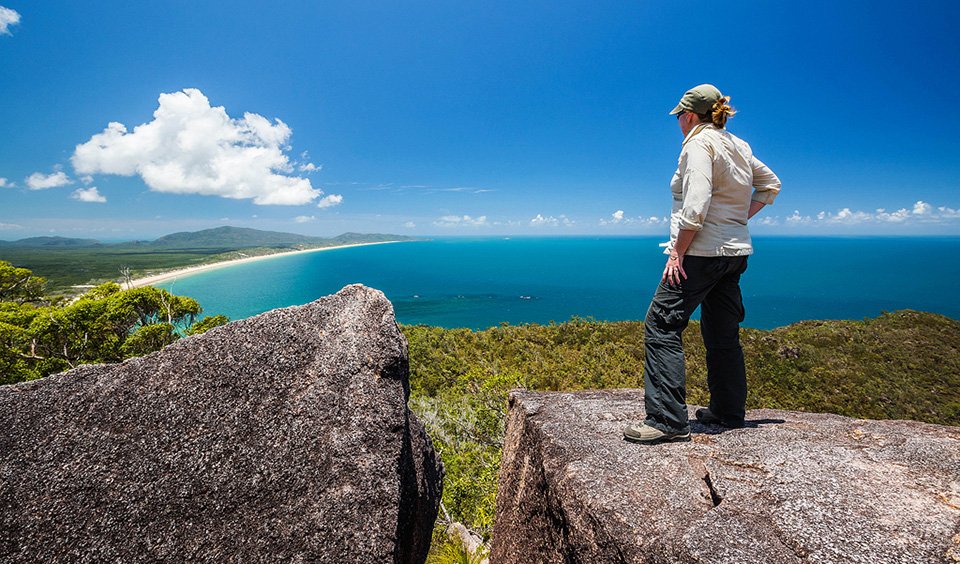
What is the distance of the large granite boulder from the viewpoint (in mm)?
2961

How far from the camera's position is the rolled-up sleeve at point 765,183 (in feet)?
12.8

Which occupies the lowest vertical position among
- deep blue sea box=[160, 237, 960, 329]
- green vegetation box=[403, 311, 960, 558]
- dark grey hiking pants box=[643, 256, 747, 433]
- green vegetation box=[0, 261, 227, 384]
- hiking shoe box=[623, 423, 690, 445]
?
deep blue sea box=[160, 237, 960, 329]

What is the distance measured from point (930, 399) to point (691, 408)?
3274 centimetres

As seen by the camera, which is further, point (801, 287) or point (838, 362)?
point (801, 287)

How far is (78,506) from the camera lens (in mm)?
2955

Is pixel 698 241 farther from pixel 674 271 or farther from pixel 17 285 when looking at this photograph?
pixel 17 285

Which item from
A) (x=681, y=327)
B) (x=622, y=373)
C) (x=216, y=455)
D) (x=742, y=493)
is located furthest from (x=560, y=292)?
(x=216, y=455)

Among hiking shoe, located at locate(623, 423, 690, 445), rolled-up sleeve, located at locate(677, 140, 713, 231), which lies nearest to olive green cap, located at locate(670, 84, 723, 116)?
rolled-up sleeve, located at locate(677, 140, 713, 231)

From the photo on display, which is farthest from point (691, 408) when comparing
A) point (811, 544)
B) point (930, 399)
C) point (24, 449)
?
point (930, 399)

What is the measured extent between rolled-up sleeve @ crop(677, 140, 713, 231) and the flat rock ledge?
2103 mm

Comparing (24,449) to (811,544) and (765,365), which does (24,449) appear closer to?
(811,544)

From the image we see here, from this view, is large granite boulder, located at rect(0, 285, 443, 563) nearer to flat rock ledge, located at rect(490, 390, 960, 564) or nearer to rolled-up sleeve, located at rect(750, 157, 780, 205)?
flat rock ledge, located at rect(490, 390, 960, 564)

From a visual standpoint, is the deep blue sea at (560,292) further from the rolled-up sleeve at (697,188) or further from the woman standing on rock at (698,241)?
the rolled-up sleeve at (697,188)

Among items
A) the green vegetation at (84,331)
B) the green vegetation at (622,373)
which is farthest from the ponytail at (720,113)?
the green vegetation at (84,331)
